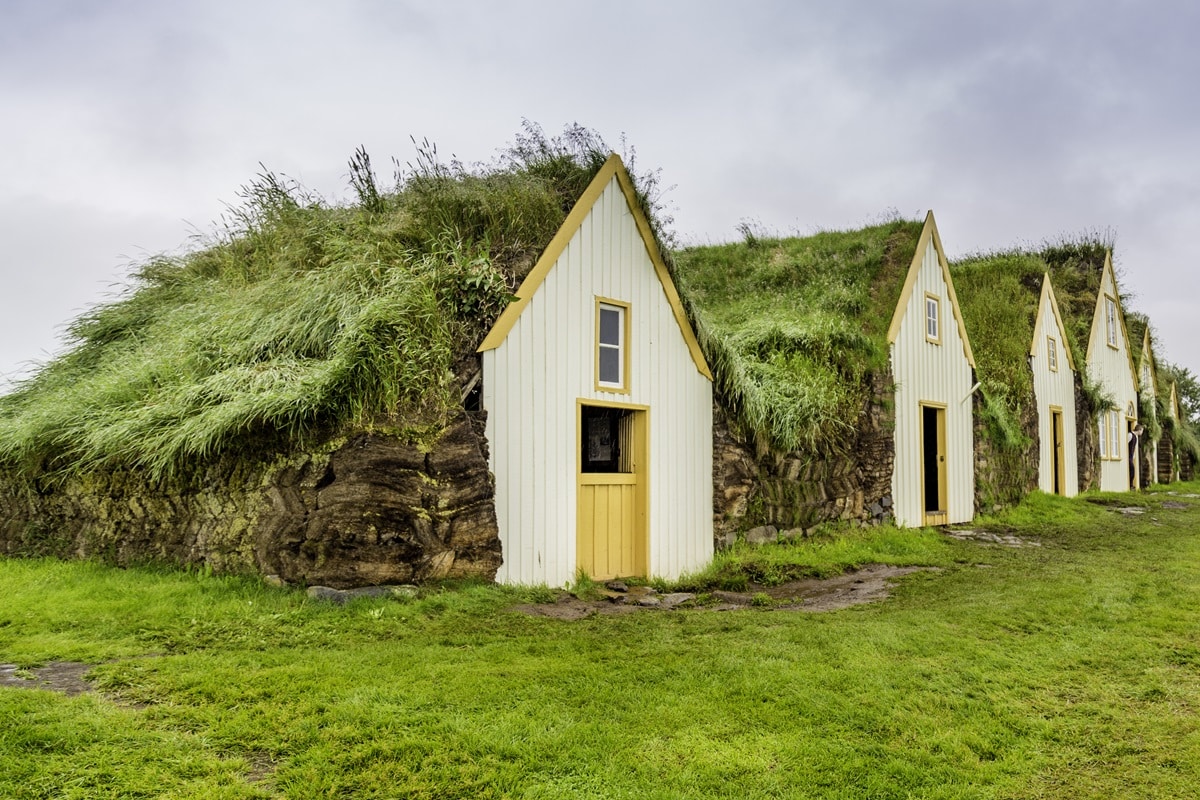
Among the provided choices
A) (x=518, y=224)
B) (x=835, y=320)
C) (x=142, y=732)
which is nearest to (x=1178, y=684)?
(x=142, y=732)

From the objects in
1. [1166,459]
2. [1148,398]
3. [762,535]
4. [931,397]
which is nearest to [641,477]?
[762,535]

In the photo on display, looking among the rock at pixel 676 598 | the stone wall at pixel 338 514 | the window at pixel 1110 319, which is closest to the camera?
the stone wall at pixel 338 514

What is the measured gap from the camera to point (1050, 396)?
22312 mm

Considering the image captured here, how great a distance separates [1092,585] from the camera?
33.2ft

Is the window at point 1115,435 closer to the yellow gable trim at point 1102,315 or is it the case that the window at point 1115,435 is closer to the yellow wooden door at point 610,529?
the yellow gable trim at point 1102,315

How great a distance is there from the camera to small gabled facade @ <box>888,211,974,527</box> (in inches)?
619

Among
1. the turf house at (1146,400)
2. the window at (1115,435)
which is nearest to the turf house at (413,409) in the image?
the window at (1115,435)

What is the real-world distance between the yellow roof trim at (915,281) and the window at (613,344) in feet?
22.1

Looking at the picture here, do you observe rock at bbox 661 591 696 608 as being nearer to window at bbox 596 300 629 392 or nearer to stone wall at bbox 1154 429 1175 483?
window at bbox 596 300 629 392

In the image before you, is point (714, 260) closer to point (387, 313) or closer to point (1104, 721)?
point (387, 313)

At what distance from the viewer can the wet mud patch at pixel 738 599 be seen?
8.78m

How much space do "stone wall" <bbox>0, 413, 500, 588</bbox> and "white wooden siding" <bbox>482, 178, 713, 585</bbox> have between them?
0.48 meters

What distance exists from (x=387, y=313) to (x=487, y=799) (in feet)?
18.2

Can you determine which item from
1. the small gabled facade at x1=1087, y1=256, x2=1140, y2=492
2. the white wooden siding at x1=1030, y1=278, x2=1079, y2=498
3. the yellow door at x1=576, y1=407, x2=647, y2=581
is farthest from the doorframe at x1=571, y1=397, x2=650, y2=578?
the small gabled facade at x1=1087, y1=256, x2=1140, y2=492
